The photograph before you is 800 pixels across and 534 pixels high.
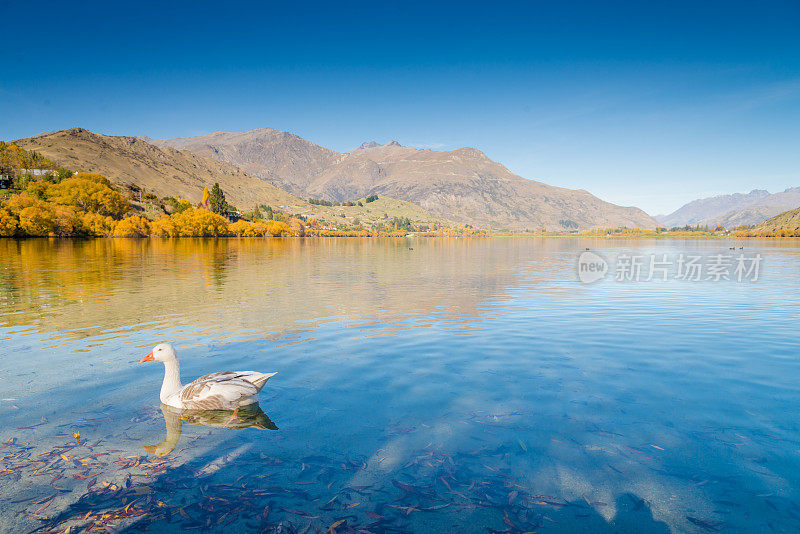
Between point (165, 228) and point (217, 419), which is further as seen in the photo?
point (165, 228)

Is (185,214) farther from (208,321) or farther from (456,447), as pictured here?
(456,447)

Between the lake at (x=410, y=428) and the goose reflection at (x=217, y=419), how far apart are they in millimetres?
111

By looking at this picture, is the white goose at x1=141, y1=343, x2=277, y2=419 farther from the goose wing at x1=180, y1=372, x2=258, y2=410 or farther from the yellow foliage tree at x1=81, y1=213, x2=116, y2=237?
the yellow foliage tree at x1=81, y1=213, x2=116, y2=237

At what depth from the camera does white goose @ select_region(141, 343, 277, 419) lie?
9648mm

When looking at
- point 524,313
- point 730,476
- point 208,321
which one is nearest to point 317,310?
point 208,321

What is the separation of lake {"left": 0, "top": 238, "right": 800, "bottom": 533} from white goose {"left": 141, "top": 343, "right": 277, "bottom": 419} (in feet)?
1.63

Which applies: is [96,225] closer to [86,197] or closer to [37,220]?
[37,220]

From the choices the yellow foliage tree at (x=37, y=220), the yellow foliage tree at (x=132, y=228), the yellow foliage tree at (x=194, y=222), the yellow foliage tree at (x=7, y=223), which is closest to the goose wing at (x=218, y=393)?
the yellow foliage tree at (x=7, y=223)

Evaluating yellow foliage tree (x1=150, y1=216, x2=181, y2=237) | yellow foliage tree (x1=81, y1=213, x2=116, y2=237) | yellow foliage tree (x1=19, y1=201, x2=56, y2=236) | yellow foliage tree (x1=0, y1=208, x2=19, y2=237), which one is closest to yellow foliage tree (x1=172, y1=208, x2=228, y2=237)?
yellow foliage tree (x1=150, y1=216, x2=181, y2=237)

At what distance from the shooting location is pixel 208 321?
2108 centimetres

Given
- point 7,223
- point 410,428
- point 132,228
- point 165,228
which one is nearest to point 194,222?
point 165,228

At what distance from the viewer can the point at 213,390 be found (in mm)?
9641

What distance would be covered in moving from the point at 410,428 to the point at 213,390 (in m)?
4.78

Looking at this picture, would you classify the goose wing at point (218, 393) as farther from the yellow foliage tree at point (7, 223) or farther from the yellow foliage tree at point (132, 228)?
the yellow foliage tree at point (132, 228)
